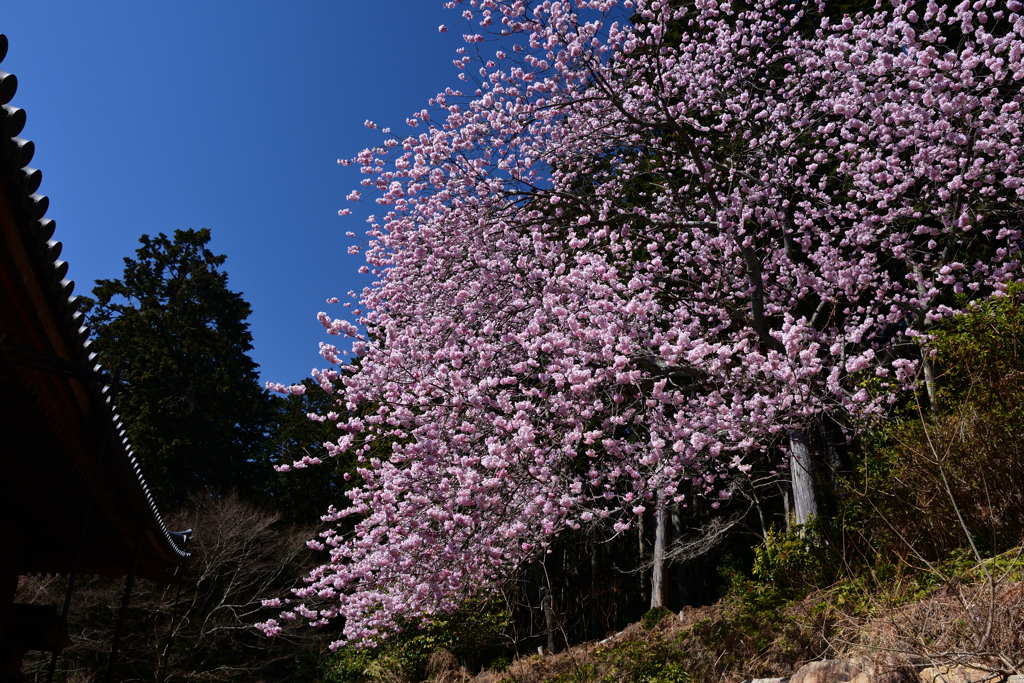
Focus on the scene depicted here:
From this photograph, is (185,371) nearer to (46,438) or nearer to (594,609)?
(594,609)

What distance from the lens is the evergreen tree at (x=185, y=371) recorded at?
23688 mm

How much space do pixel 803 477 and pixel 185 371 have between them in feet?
77.6

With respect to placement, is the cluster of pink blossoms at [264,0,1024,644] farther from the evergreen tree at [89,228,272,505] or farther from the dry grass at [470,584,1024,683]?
the evergreen tree at [89,228,272,505]

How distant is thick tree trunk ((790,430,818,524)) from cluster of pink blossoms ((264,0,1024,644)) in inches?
31.4

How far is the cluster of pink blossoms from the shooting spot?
22.2 ft

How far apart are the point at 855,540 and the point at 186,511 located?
54.3ft

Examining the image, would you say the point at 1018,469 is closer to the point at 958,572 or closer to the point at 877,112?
the point at 958,572

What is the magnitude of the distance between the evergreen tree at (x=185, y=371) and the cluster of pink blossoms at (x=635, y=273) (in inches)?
632

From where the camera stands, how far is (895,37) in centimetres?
827

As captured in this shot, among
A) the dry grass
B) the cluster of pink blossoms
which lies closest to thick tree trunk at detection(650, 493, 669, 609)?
the dry grass

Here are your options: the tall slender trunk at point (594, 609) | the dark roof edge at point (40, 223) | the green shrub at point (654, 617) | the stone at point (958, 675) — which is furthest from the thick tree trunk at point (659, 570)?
the dark roof edge at point (40, 223)

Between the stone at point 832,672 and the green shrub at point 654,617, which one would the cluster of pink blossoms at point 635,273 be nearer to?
the stone at point 832,672

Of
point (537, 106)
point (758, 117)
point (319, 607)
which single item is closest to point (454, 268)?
point (537, 106)

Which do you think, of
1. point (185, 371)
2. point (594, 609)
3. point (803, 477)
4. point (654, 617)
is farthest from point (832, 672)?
point (185, 371)
